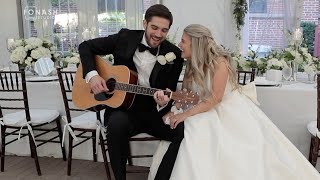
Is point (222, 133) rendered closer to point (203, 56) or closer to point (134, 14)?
point (203, 56)

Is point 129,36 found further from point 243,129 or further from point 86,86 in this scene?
point 243,129

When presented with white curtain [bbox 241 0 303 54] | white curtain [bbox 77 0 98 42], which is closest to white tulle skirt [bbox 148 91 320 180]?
white curtain [bbox 241 0 303 54]

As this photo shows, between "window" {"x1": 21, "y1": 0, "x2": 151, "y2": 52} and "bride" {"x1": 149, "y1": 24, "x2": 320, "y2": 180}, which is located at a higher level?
"window" {"x1": 21, "y1": 0, "x2": 151, "y2": 52}

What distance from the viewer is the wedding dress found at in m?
1.99

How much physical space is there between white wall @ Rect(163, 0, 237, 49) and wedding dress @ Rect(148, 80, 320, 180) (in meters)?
3.24

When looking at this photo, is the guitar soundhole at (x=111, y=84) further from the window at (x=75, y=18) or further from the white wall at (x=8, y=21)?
the white wall at (x=8, y=21)

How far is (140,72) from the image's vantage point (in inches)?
93.0

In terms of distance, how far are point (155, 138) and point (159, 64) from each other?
1.54 ft

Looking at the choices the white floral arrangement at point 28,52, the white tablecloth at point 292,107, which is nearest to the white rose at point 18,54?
the white floral arrangement at point 28,52

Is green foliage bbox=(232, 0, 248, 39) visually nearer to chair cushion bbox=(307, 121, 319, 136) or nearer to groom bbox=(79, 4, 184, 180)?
chair cushion bbox=(307, 121, 319, 136)

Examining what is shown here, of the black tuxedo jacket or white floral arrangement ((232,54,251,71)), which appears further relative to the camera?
white floral arrangement ((232,54,251,71))

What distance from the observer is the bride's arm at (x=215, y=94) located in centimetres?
208

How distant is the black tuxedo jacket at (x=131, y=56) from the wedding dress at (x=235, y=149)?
1.15 ft

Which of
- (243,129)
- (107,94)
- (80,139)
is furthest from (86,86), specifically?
(243,129)
